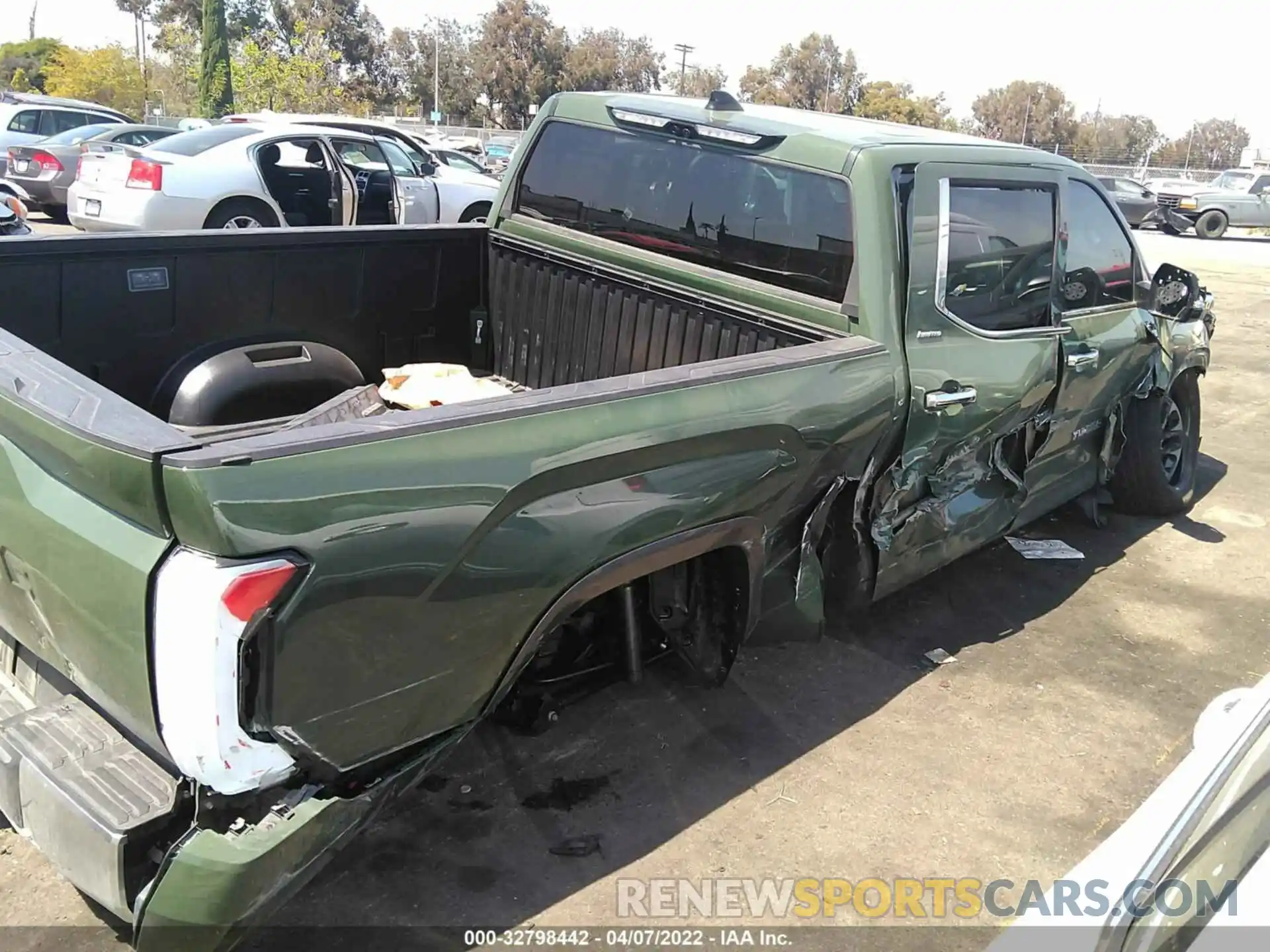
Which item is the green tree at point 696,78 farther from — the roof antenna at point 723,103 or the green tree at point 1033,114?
the roof antenna at point 723,103

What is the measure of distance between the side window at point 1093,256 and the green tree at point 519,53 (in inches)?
2579

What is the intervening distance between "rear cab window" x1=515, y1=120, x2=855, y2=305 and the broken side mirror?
2.19 meters

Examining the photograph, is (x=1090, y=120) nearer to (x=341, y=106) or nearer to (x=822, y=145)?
(x=341, y=106)

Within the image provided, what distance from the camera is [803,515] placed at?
308cm

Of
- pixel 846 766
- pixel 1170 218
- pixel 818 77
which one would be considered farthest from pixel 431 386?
pixel 818 77

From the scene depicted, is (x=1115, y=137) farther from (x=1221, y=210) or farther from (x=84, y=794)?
(x=84, y=794)

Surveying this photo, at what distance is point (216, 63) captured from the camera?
41.5 metres

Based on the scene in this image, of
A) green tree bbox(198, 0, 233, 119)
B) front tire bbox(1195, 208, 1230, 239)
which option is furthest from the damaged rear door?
green tree bbox(198, 0, 233, 119)

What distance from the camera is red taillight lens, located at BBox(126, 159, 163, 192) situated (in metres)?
9.69

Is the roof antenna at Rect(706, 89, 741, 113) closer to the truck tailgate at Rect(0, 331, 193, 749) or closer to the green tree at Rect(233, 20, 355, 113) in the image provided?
the truck tailgate at Rect(0, 331, 193, 749)

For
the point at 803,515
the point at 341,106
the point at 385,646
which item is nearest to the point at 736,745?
the point at 803,515

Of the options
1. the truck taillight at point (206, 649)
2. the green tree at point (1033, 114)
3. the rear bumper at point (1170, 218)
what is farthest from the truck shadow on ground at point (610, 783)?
the green tree at point (1033, 114)

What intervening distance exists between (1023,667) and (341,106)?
4851 centimetres

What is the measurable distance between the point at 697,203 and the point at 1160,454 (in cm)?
301
